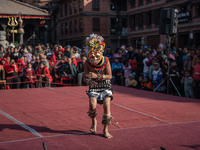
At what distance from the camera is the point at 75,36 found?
47.8m

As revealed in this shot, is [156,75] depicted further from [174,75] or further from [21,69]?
[21,69]

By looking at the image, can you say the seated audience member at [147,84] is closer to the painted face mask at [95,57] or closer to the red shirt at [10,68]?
the red shirt at [10,68]

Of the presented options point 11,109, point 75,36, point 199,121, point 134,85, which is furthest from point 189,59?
point 75,36

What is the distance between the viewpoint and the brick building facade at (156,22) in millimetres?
30438

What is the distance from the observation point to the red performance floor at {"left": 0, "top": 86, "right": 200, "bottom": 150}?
Answer: 590 centimetres

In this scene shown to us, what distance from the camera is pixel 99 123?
25.2ft

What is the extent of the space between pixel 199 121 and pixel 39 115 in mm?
4107

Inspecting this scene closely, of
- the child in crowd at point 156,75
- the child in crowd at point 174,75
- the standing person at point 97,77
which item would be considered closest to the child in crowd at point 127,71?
the child in crowd at point 156,75

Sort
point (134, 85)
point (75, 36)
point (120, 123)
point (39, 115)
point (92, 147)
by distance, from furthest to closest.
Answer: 1. point (75, 36)
2. point (134, 85)
3. point (39, 115)
4. point (120, 123)
5. point (92, 147)

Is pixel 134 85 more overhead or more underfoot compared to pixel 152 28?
more underfoot

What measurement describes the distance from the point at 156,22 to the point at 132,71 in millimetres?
22836

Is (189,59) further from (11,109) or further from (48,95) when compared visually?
(11,109)

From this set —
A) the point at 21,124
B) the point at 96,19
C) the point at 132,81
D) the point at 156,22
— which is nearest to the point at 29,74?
the point at 132,81

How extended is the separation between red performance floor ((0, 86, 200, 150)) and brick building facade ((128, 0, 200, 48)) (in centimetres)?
1694
